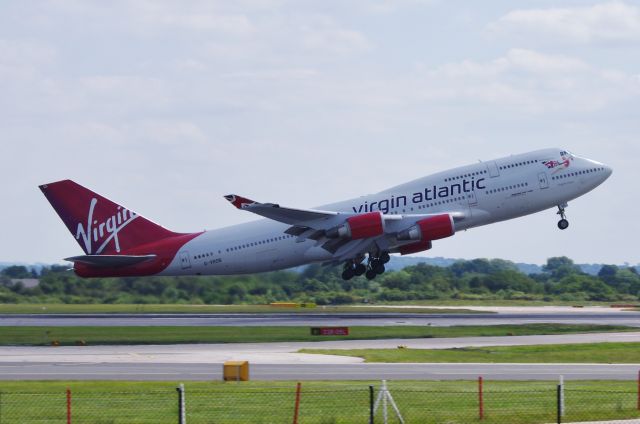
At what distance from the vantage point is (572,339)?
1877 inches

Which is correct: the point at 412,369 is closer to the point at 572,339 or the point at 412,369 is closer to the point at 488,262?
the point at 572,339

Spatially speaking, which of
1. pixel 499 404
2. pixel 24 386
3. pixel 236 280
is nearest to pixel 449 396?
pixel 499 404

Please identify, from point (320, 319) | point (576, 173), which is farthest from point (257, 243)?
point (576, 173)

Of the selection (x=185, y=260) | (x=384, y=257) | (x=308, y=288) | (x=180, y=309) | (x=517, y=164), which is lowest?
(x=180, y=309)

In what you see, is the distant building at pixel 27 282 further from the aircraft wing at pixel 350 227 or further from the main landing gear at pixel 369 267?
the aircraft wing at pixel 350 227

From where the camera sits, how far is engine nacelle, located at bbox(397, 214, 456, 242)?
58.3 metres

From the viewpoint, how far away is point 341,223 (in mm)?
59188

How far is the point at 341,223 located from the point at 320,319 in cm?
582

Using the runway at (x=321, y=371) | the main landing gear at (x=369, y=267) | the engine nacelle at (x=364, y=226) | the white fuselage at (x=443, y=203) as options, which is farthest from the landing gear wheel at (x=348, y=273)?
the runway at (x=321, y=371)

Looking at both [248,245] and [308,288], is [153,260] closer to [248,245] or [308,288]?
[248,245]

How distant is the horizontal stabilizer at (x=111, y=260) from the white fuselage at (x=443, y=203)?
172 centimetres

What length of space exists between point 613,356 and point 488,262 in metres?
105

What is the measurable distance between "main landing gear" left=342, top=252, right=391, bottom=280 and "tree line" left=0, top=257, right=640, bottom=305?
33.7 feet

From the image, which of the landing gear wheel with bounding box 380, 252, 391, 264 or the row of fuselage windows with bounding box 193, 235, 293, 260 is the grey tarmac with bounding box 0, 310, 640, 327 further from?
the row of fuselage windows with bounding box 193, 235, 293, 260
